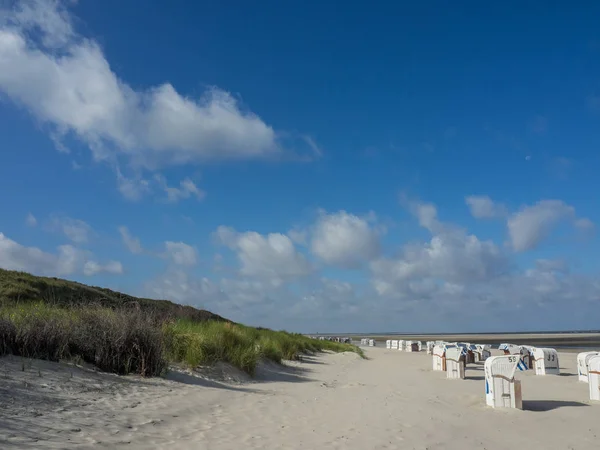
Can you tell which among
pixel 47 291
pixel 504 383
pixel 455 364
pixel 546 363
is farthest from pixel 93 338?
pixel 47 291

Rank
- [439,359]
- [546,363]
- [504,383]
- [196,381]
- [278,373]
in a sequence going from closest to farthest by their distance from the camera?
[504,383]
[196,381]
[278,373]
[546,363]
[439,359]

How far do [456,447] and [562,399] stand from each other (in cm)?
672

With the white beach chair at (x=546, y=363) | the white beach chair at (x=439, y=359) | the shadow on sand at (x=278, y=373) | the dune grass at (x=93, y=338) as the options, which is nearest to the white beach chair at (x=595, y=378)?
the shadow on sand at (x=278, y=373)

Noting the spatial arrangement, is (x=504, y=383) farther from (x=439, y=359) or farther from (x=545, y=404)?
(x=439, y=359)

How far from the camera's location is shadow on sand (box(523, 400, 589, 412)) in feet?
34.6

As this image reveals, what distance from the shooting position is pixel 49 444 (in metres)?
5.19

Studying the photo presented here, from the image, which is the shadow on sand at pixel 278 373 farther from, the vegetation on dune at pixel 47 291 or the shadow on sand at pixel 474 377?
the vegetation on dune at pixel 47 291

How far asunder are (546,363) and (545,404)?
9162 millimetres

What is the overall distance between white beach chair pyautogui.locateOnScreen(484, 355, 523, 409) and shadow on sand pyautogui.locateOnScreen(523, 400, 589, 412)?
1.46 ft

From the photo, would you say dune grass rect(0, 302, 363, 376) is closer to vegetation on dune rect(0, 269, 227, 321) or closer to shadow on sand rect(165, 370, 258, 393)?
shadow on sand rect(165, 370, 258, 393)

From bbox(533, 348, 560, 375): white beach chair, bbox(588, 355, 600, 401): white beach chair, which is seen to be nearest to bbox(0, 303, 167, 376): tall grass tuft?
bbox(588, 355, 600, 401): white beach chair

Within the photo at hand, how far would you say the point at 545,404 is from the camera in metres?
11.2

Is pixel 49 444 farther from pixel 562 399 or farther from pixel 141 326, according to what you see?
pixel 562 399

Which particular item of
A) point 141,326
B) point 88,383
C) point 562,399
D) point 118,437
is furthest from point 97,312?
point 562,399
